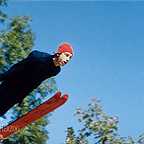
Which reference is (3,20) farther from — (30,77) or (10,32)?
(30,77)

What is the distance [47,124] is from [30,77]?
69.3 ft

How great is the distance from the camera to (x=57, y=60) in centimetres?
838

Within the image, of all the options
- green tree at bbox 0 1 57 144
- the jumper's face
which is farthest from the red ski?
green tree at bbox 0 1 57 144

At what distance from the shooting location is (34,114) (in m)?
9.27

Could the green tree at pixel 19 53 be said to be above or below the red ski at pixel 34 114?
above

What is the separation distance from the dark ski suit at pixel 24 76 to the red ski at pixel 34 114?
0.55 m

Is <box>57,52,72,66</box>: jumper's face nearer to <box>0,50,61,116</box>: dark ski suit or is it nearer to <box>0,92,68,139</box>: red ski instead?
<box>0,50,61,116</box>: dark ski suit

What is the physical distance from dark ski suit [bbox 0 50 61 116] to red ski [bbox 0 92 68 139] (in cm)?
→ 55

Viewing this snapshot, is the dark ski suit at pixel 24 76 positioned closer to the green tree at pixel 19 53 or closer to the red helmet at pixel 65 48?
the red helmet at pixel 65 48

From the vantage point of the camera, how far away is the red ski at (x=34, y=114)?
9000 millimetres

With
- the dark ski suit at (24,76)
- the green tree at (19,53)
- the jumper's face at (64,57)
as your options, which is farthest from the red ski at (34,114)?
the green tree at (19,53)

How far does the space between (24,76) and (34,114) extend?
110 cm

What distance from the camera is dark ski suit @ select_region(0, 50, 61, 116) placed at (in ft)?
27.4

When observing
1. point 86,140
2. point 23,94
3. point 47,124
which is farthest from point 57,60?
point 47,124
